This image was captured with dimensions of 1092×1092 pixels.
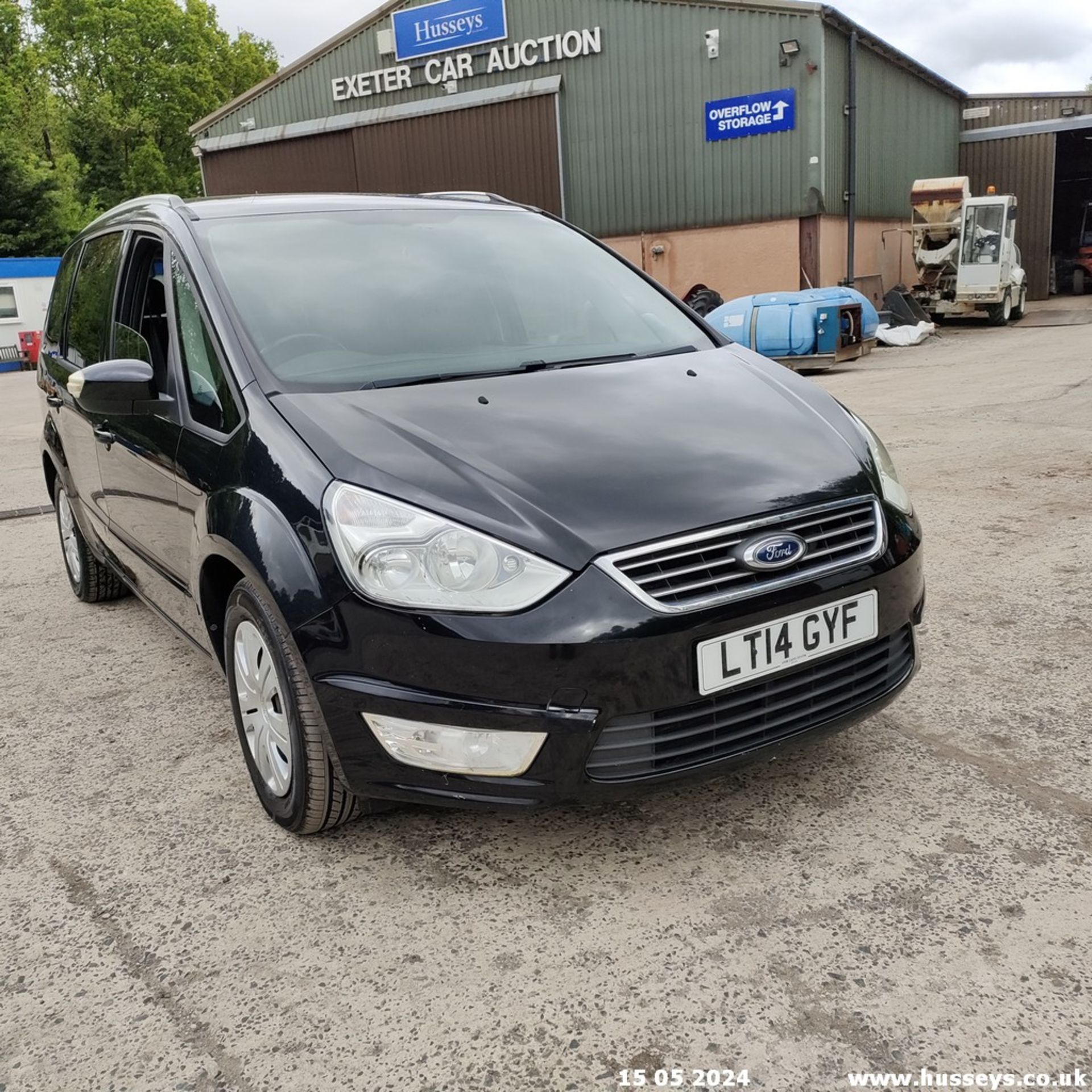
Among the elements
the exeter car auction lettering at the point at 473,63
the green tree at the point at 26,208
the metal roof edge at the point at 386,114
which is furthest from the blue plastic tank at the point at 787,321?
the green tree at the point at 26,208

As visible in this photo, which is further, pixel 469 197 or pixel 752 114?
pixel 752 114

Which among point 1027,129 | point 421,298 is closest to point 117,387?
point 421,298

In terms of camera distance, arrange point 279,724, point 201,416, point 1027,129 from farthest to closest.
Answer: point 1027,129 → point 201,416 → point 279,724

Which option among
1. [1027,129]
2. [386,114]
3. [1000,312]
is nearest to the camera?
[1000,312]

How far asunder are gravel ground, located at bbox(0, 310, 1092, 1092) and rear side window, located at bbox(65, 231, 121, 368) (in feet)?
4.46

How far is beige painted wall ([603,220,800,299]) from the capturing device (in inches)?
768

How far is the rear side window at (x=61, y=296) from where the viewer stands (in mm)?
4523

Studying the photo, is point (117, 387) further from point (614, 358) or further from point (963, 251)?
point (963, 251)

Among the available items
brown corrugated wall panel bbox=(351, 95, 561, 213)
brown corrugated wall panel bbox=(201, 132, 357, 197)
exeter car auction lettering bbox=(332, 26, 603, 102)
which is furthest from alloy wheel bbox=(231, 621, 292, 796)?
brown corrugated wall panel bbox=(201, 132, 357, 197)

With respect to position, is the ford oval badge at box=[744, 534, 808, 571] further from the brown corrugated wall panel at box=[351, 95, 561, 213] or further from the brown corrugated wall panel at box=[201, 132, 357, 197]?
the brown corrugated wall panel at box=[201, 132, 357, 197]

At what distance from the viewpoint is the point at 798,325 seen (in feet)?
45.2

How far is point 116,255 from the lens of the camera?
378 cm

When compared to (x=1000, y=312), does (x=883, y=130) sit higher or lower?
higher

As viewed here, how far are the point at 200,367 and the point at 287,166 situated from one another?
941 inches
